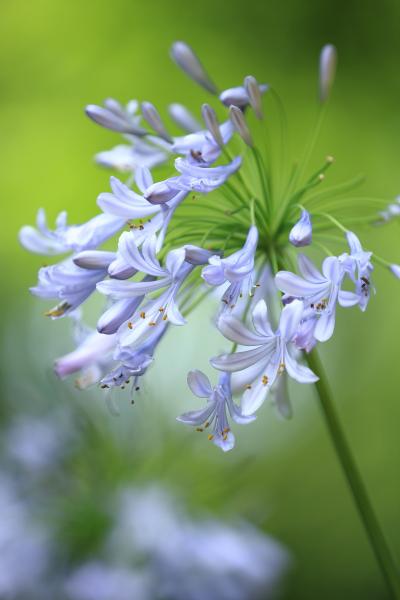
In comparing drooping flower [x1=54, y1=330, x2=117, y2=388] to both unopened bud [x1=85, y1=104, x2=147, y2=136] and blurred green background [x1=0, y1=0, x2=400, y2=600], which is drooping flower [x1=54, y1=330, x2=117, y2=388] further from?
blurred green background [x1=0, y1=0, x2=400, y2=600]

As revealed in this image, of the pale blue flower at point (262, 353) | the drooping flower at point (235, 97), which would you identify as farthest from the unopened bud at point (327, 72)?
the pale blue flower at point (262, 353)

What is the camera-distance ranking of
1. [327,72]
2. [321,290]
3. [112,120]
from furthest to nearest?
[327,72] → [112,120] → [321,290]

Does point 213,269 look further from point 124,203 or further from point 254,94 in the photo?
point 254,94

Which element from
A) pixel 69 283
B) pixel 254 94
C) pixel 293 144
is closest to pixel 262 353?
pixel 69 283

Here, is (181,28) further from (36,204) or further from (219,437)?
(219,437)

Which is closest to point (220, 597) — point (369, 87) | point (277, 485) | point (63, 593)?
point (63, 593)

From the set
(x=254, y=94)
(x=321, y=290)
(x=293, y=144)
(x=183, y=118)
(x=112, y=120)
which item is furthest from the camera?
(x=293, y=144)
